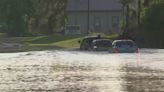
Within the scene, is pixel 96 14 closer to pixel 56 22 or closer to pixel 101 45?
pixel 56 22

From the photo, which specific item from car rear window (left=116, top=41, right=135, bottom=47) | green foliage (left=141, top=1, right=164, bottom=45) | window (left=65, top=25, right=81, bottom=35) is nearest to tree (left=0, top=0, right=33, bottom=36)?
window (left=65, top=25, right=81, bottom=35)

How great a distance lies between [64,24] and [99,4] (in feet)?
47.7

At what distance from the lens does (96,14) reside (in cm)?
13112

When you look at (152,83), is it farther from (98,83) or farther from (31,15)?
(31,15)

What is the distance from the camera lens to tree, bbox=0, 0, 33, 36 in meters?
122

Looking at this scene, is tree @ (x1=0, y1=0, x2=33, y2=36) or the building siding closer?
tree @ (x1=0, y1=0, x2=33, y2=36)

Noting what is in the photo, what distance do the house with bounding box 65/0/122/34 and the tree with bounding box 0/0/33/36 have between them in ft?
34.0

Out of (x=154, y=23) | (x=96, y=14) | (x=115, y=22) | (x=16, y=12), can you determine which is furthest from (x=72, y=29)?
(x=154, y=23)

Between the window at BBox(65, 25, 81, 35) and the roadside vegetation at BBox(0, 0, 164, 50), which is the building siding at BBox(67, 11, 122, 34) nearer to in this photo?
the roadside vegetation at BBox(0, 0, 164, 50)

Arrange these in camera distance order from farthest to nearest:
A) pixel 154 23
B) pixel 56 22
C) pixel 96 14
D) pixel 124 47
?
pixel 96 14, pixel 56 22, pixel 154 23, pixel 124 47

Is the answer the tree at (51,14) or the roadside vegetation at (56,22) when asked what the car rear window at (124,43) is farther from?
the tree at (51,14)

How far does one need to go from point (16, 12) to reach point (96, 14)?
19.2 m

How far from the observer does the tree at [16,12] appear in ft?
400

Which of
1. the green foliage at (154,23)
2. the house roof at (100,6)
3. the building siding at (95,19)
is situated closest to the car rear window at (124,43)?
the green foliage at (154,23)
